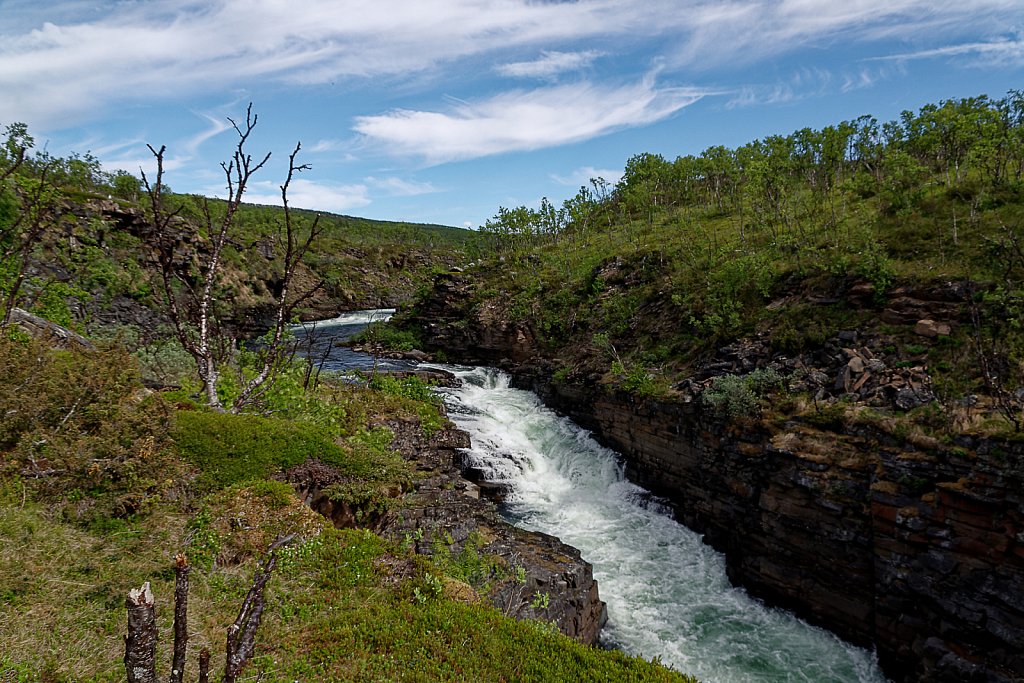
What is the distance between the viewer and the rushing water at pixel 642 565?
11.4 m

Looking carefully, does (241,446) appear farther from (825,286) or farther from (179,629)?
(825,286)

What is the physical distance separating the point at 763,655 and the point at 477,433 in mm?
12680

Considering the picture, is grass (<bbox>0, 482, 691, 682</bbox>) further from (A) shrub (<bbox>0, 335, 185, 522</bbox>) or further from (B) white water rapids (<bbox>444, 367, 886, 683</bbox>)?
(B) white water rapids (<bbox>444, 367, 886, 683</bbox>)

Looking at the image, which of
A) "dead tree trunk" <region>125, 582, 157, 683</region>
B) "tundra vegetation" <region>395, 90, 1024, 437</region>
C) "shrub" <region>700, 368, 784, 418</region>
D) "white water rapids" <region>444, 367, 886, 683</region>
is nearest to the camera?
"dead tree trunk" <region>125, 582, 157, 683</region>

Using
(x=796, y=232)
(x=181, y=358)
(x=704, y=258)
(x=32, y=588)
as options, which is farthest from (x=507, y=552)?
(x=796, y=232)

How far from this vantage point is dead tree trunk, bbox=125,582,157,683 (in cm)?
338

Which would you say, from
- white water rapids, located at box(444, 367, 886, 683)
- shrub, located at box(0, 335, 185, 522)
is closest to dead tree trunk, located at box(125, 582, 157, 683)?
shrub, located at box(0, 335, 185, 522)

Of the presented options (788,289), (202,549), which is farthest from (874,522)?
(202,549)

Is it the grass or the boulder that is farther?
the boulder

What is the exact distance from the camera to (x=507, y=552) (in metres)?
10.9

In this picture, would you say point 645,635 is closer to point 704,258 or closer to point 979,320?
point 979,320

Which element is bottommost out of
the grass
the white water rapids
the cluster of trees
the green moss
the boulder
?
the white water rapids

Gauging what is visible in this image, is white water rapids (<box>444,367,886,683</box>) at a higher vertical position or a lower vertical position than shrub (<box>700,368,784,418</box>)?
lower

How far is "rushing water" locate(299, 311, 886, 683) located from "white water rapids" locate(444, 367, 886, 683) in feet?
0.10
